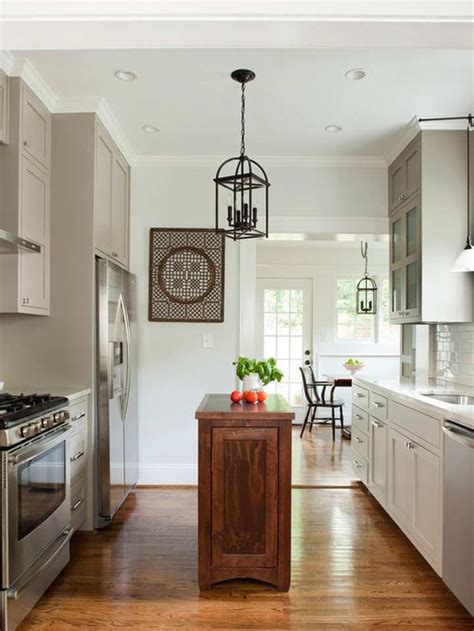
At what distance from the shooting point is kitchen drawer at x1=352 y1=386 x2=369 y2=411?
3.82 meters

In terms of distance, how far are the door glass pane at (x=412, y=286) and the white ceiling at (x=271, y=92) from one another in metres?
0.98

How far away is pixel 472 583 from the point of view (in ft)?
6.95

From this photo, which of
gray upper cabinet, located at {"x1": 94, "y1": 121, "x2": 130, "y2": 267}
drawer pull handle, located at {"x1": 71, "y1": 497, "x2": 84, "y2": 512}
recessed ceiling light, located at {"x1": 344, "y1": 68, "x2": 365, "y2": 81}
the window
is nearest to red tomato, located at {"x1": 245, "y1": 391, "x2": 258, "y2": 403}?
drawer pull handle, located at {"x1": 71, "y1": 497, "x2": 84, "y2": 512}

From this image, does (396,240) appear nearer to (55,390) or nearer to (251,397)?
(251,397)

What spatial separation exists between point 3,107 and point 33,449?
1783 mm

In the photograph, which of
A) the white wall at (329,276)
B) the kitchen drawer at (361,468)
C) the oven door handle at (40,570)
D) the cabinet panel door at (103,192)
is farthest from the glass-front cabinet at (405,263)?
the white wall at (329,276)

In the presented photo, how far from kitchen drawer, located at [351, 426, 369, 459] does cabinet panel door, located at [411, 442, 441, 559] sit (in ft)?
3.34

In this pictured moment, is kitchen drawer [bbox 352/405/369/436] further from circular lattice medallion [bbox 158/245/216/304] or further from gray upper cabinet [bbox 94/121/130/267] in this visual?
gray upper cabinet [bbox 94/121/130/267]

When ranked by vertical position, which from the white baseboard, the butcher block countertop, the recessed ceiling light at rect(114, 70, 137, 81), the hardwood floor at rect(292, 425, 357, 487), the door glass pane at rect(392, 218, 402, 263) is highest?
the recessed ceiling light at rect(114, 70, 137, 81)

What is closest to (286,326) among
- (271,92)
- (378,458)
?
(378,458)

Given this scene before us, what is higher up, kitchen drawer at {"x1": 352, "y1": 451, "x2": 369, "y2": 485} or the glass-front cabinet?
the glass-front cabinet

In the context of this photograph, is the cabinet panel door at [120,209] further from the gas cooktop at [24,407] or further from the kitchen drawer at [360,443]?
the kitchen drawer at [360,443]
